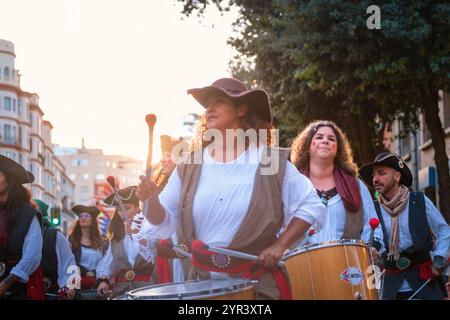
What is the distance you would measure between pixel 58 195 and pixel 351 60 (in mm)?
110565

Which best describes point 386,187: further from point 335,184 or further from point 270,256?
point 270,256

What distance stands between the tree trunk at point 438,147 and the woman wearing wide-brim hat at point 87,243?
5290mm

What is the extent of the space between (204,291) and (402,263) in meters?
3.94

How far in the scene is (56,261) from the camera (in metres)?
8.78

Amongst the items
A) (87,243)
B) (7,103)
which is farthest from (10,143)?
(87,243)

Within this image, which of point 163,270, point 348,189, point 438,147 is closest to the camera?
point 348,189

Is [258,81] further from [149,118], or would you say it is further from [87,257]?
[149,118]

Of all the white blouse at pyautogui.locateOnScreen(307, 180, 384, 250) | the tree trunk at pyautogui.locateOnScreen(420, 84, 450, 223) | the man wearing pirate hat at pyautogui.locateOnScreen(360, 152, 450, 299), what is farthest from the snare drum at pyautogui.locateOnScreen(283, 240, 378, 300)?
the tree trunk at pyautogui.locateOnScreen(420, 84, 450, 223)

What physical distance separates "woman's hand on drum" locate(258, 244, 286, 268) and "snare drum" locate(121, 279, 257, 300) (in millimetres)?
229

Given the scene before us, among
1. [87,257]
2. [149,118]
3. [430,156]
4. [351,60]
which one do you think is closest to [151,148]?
[149,118]

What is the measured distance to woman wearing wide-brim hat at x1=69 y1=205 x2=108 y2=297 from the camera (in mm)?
12055

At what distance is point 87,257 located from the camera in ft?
40.3

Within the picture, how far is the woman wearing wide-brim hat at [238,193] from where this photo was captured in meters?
4.83

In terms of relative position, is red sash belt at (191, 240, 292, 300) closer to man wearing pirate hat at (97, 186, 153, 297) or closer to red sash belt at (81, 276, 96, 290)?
man wearing pirate hat at (97, 186, 153, 297)
